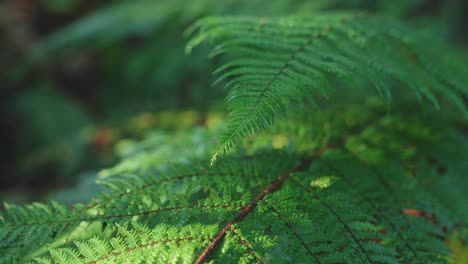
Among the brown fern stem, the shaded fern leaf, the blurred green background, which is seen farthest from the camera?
the blurred green background

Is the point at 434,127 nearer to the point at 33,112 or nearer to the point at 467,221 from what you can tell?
the point at 467,221

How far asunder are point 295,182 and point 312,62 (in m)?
0.28

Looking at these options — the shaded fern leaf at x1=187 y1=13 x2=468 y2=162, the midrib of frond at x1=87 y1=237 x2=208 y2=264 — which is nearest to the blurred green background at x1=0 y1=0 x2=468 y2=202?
the shaded fern leaf at x1=187 y1=13 x2=468 y2=162

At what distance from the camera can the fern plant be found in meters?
0.77

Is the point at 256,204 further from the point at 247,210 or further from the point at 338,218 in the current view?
the point at 338,218

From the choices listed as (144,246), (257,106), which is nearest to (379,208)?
(257,106)

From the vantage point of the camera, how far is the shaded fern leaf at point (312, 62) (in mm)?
844

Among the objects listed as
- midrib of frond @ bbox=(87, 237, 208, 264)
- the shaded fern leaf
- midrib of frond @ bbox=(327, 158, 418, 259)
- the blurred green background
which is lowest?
midrib of frond @ bbox=(87, 237, 208, 264)

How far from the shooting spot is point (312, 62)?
0.99 metres

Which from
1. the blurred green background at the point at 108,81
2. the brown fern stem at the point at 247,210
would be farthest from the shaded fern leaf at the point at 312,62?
the blurred green background at the point at 108,81

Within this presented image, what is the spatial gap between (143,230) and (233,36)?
1.90 ft

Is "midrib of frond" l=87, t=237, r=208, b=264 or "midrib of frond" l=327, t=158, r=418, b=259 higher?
"midrib of frond" l=327, t=158, r=418, b=259

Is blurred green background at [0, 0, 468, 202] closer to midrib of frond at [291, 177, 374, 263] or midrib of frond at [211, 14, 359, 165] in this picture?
midrib of frond at [211, 14, 359, 165]

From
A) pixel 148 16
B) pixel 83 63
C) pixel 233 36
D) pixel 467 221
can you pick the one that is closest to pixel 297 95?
pixel 233 36
